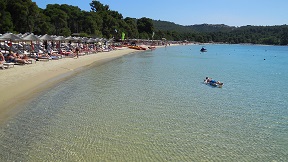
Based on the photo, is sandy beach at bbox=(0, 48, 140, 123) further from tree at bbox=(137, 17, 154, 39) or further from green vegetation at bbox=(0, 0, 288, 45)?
tree at bbox=(137, 17, 154, 39)

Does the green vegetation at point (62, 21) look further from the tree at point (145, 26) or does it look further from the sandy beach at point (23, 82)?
the sandy beach at point (23, 82)

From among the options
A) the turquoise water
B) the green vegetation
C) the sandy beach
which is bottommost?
the turquoise water

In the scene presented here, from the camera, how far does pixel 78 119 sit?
998 centimetres

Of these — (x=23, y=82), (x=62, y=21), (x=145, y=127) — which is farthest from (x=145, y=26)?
(x=145, y=127)

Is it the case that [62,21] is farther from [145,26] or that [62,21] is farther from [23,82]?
[145,26]

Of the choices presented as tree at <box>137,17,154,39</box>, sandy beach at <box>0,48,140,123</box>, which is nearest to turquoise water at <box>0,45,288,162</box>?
sandy beach at <box>0,48,140,123</box>

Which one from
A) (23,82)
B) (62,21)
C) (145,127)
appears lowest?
(145,127)

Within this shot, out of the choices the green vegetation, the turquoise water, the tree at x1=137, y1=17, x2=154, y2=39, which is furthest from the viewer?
the tree at x1=137, y1=17, x2=154, y2=39

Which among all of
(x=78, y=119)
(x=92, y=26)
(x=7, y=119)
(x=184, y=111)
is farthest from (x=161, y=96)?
→ (x=92, y=26)

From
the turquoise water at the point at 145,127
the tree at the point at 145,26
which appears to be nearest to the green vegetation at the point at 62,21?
the tree at the point at 145,26

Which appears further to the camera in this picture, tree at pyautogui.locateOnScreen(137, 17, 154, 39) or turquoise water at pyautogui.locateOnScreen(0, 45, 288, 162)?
tree at pyautogui.locateOnScreen(137, 17, 154, 39)

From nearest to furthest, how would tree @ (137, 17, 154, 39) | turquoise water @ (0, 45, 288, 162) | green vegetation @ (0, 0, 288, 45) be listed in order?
turquoise water @ (0, 45, 288, 162), green vegetation @ (0, 0, 288, 45), tree @ (137, 17, 154, 39)

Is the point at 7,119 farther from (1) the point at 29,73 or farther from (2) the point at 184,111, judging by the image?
(1) the point at 29,73

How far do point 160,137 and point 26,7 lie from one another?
143 ft
